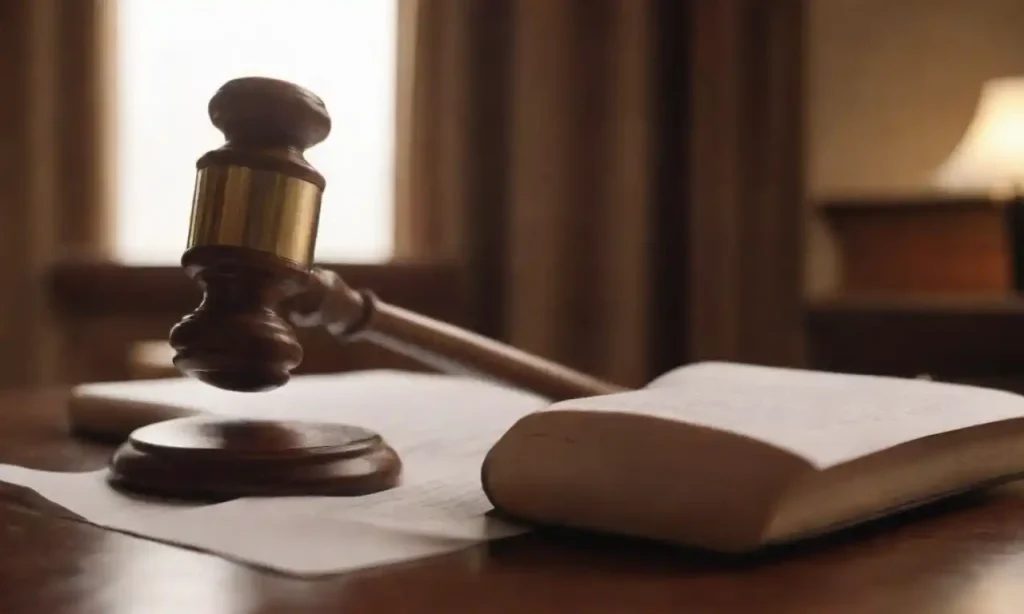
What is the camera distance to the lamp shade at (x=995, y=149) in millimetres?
2154

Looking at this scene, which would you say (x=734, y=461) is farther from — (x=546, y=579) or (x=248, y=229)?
(x=248, y=229)

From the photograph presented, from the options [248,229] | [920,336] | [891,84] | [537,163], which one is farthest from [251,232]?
[891,84]

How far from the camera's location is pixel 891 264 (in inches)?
99.0

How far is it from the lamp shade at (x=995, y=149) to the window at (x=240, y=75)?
109 cm

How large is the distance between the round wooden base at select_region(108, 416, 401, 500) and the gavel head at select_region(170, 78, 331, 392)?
4 centimetres

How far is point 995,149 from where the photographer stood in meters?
2.17

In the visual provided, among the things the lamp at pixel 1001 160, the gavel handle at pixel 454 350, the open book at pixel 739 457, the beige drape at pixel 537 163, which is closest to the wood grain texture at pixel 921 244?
the lamp at pixel 1001 160

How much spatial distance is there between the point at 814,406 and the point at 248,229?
1.02 ft

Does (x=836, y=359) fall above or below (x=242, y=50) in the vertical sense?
below

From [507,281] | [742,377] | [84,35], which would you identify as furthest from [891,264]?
[742,377]

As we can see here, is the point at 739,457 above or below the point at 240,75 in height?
below

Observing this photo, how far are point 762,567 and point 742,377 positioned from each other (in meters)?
0.24

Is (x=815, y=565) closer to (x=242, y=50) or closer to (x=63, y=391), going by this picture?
(x=63, y=391)

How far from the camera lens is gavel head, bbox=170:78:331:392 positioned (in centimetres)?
64
